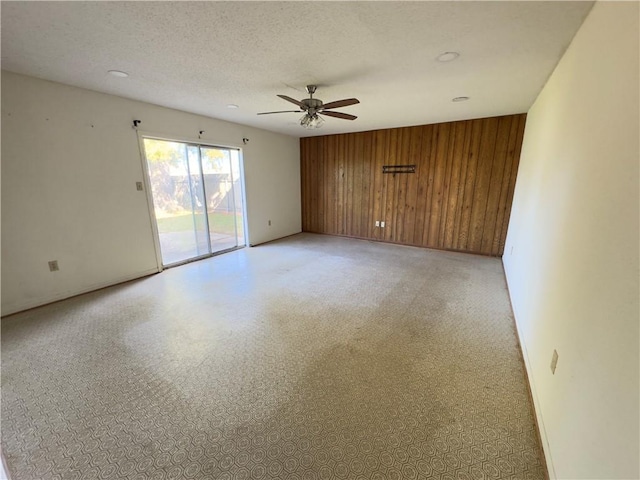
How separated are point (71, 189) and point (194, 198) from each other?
1.54 meters

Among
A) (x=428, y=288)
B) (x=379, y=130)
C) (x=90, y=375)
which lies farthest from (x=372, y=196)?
(x=90, y=375)

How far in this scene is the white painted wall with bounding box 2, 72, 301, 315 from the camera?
260 cm

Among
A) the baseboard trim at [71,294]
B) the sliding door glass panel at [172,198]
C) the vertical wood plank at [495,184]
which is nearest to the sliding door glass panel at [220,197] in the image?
the sliding door glass panel at [172,198]

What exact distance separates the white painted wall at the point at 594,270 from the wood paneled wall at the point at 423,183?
2.64 metres

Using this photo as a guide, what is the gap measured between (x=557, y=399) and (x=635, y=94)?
1349mm

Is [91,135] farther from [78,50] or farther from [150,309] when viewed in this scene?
[150,309]

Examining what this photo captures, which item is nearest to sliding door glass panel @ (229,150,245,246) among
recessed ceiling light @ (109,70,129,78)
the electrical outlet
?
recessed ceiling light @ (109,70,129,78)

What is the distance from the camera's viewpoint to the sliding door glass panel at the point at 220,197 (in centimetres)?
449

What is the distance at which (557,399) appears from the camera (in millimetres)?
1275

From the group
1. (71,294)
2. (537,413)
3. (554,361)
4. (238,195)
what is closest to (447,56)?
(554,361)

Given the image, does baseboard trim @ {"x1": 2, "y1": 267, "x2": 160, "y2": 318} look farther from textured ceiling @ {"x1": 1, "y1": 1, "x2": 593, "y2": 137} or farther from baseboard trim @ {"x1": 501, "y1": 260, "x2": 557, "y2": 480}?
baseboard trim @ {"x1": 501, "y1": 260, "x2": 557, "y2": 480}

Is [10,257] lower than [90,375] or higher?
higher

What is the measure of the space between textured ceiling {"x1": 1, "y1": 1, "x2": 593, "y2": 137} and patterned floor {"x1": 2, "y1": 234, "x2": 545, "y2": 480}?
232cm

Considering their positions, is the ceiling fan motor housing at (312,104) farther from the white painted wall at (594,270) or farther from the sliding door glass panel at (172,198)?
the sliding door glass panel at (172,198)
